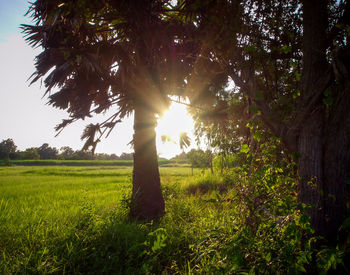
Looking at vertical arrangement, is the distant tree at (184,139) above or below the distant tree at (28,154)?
above

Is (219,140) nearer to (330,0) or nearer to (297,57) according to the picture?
(297,57)

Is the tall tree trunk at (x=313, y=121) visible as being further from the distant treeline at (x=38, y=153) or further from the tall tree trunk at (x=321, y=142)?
the distant treeline at (x=38, y=153)

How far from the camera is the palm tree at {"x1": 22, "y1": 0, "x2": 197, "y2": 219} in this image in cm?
393

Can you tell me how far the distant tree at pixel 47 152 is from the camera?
68562 millimetres

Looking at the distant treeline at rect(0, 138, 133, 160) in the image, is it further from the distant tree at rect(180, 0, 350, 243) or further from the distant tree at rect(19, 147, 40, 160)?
the distant tree at rect(180, 0, 350, 243)

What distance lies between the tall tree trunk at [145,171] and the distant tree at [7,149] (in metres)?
69.1

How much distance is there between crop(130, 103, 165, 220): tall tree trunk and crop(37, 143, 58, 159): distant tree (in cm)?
7653

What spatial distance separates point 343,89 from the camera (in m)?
2.05

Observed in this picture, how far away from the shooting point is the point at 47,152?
227 ft

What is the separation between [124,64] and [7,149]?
74.9 m

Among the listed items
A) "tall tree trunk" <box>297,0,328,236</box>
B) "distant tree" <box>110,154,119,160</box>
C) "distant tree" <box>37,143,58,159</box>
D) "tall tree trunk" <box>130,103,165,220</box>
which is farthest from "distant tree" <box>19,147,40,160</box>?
"tall tree trunk" <box>297,0,328,236</box>

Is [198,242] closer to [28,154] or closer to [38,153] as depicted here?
[28,154]

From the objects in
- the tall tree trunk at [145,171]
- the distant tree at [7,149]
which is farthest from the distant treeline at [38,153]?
the tall tree trunk at [145,171]

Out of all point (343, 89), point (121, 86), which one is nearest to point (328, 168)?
point (343, 89)
